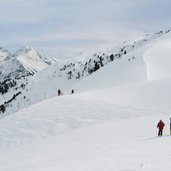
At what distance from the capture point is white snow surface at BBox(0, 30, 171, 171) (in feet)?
63.7

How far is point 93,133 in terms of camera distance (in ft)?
127

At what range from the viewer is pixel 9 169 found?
72.6 ft

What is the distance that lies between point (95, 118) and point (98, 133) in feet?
39.3

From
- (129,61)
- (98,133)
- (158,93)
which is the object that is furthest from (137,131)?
(129,61)

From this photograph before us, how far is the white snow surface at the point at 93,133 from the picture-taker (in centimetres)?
1942

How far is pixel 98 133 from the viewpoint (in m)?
38.2

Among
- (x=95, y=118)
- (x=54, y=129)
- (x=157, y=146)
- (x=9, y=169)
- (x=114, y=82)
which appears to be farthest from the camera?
(x=114, y=82)

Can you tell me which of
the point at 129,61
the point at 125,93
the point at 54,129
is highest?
the point at 129,61

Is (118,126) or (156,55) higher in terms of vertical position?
(156,55)

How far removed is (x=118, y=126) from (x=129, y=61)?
102 meters

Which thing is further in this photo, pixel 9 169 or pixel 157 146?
pixel 157 146

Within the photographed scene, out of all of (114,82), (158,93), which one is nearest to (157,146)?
(158,93)

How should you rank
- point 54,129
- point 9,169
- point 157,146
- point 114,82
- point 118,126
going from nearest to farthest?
point 9,169 → point 157,146 → point 118,126 → point 54,129 → point 114,82

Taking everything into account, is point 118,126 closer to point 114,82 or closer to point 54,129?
point 54,129
